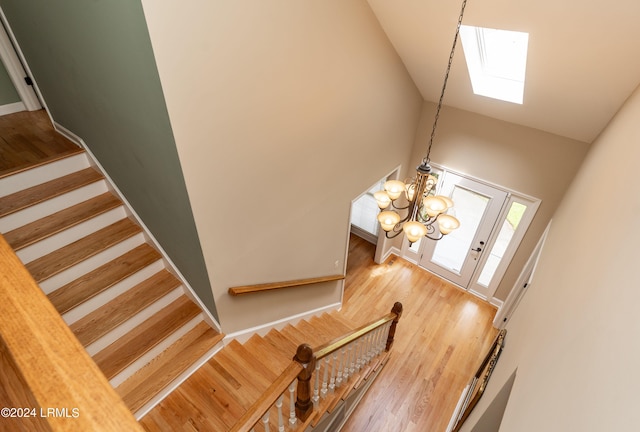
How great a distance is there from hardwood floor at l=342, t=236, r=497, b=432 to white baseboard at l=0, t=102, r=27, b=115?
4.91 metres

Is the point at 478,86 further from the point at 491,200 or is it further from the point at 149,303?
the point at 149,303

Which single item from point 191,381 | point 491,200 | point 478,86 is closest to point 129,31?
point 191,381

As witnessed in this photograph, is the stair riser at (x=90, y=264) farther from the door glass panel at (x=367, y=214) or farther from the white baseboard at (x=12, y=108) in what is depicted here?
the door glass panel at (x=367, y=214)

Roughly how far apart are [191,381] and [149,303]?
2.55 ft

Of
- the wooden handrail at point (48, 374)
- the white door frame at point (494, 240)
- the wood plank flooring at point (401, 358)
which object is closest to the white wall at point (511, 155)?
the white door frame at point (494, 240)

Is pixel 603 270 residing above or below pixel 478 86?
below

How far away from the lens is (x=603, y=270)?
1.22m

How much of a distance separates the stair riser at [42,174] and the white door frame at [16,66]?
1018 millimetres

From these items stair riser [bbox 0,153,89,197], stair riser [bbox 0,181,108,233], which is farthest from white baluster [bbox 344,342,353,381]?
stair riser [bbox 0,153,89,197]

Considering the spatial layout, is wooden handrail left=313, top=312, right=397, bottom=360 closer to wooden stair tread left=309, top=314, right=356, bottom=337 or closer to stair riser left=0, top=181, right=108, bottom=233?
wooden stair tread left=309, top=314, right=356, bottom=337

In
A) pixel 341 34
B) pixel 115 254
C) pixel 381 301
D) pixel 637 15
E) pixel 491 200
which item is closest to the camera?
pixel 637 15

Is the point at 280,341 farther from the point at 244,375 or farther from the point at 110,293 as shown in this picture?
the point at 110,293

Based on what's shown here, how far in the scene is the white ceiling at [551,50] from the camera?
2.09 meters

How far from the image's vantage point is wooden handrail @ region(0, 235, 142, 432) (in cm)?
60
